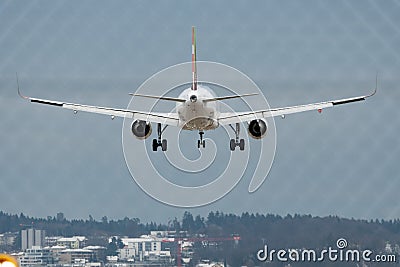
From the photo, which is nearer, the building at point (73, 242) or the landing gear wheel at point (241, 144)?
the landing gear wheel at point (241, 144)

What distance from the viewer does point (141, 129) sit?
48.7 metres

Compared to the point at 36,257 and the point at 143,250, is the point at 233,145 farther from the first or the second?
the point at 36,257

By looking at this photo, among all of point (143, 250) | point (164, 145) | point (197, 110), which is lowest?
point (143, 250)

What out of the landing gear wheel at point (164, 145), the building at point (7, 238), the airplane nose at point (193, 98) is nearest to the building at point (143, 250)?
the landing gear wheel at point (164, 145)

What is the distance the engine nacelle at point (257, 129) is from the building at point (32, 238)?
14.6 metres

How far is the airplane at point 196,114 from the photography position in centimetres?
4181

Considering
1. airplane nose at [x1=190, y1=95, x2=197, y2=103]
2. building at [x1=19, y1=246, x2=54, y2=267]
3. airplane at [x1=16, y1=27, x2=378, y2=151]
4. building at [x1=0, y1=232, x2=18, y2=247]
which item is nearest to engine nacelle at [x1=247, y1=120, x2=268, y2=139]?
airplane at [x1=16, y1=27, x2=378, y2=151]

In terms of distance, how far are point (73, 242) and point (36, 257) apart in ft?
13.8

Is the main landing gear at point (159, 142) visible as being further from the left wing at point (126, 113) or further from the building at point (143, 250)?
the building at point (143, 250)

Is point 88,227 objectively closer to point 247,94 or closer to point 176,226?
point 176,226

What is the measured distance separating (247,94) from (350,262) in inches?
497

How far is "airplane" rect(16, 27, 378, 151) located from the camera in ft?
137

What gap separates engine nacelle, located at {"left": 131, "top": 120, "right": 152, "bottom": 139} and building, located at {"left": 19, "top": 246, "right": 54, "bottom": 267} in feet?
28.7

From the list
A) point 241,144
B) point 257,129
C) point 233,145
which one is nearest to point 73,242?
point 233,145
